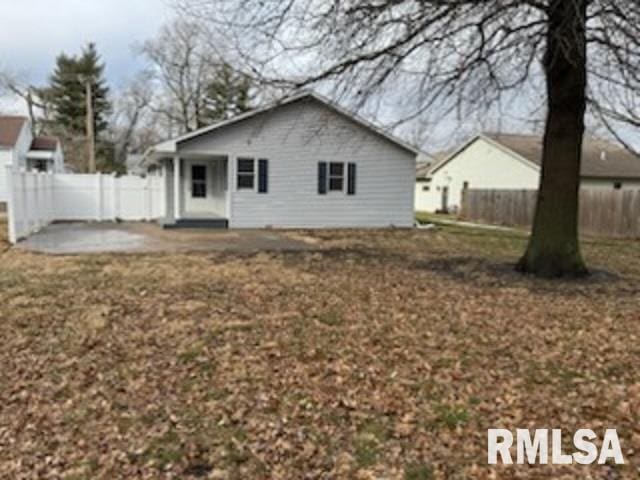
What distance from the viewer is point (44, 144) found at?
38781 mm

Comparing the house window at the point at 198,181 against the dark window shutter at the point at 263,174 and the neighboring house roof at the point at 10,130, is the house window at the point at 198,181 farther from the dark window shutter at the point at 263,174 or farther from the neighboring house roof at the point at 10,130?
the neighboring house roof at the point at 10,130

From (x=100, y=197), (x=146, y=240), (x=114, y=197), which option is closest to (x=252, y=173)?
(x=146, y=240)

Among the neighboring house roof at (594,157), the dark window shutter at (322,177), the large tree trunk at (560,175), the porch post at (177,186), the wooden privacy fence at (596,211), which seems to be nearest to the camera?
the large tree trunk at (560,175)

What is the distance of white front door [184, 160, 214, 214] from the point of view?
22.3m

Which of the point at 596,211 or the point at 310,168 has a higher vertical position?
the point at 310,168

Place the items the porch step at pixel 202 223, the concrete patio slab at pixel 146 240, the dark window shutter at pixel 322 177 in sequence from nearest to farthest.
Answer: the concrete patio slab at pixel 146 240 < the porch step at pixel 202 223 < the dark window shutter at pixel 322 177

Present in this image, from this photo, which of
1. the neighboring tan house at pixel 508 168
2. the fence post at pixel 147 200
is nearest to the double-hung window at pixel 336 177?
the fence post at pixel 147 200

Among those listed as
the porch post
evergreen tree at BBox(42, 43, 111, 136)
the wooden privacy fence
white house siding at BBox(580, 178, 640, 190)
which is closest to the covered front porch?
the porch post

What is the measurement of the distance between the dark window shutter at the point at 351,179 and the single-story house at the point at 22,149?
1595 centimetres

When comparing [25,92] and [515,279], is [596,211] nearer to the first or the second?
[515,279]

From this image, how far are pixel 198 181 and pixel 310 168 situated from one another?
453 cm

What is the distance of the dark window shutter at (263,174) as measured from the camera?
20295 mm

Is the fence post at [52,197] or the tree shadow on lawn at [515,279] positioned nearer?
the tree shadow on lawn at [515,279]

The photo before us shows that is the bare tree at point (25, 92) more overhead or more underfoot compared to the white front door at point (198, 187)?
more overhead
